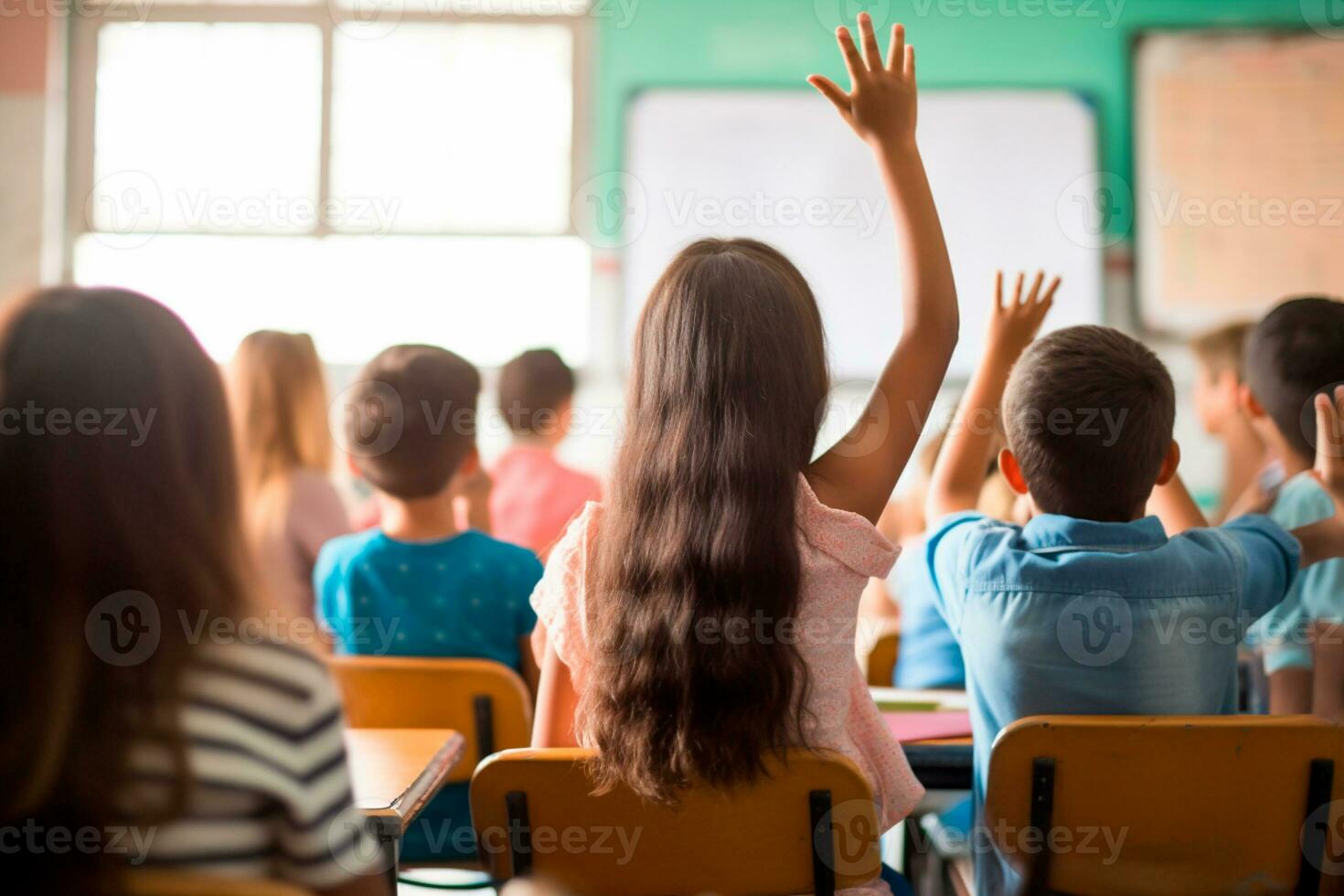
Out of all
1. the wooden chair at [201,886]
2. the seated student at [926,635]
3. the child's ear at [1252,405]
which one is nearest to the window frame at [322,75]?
the seated student at [926,635]

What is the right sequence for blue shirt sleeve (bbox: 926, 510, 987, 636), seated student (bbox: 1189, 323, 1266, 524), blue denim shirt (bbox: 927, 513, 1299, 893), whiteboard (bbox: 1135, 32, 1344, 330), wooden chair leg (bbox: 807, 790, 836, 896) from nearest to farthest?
wooden chair leg (bbox: 807, 790, 836, 896)
blue denim shirt (bbox: 927, 513, 1299, 893)
blue shirt sleeve (bbox: 926, 510, 987, 636)
seated student (bbox: 1189, 323, 1266, 524)
whiteboard (bbox: 1135, 32, 1344, 330)

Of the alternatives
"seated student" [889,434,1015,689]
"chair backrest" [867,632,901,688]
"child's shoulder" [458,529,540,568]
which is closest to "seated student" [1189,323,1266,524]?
"seated student" [889,434,1015,689]

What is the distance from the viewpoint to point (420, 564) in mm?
1936

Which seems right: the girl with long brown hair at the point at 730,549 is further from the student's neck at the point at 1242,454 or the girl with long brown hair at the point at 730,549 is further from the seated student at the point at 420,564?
the student's neck at the point at 1242,454

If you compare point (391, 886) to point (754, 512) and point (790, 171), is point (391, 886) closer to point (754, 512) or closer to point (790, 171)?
point (754, 512)

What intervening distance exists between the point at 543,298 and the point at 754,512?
3.55m

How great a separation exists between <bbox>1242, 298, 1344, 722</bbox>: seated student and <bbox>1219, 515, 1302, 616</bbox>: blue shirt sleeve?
39 cm

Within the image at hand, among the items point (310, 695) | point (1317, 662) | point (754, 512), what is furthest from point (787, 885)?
point (1317, 662)

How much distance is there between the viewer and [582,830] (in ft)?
3.77

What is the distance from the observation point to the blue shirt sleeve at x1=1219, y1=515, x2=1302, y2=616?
1434mm

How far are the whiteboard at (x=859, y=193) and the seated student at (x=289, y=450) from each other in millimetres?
1983

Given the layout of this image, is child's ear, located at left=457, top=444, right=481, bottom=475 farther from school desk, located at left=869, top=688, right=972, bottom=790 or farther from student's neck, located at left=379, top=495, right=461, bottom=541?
school desk, located at left=869, top=688, right=972, bottom=790

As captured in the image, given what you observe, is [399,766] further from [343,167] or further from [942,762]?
[343,167]

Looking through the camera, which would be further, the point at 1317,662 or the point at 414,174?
the point at 414,174
